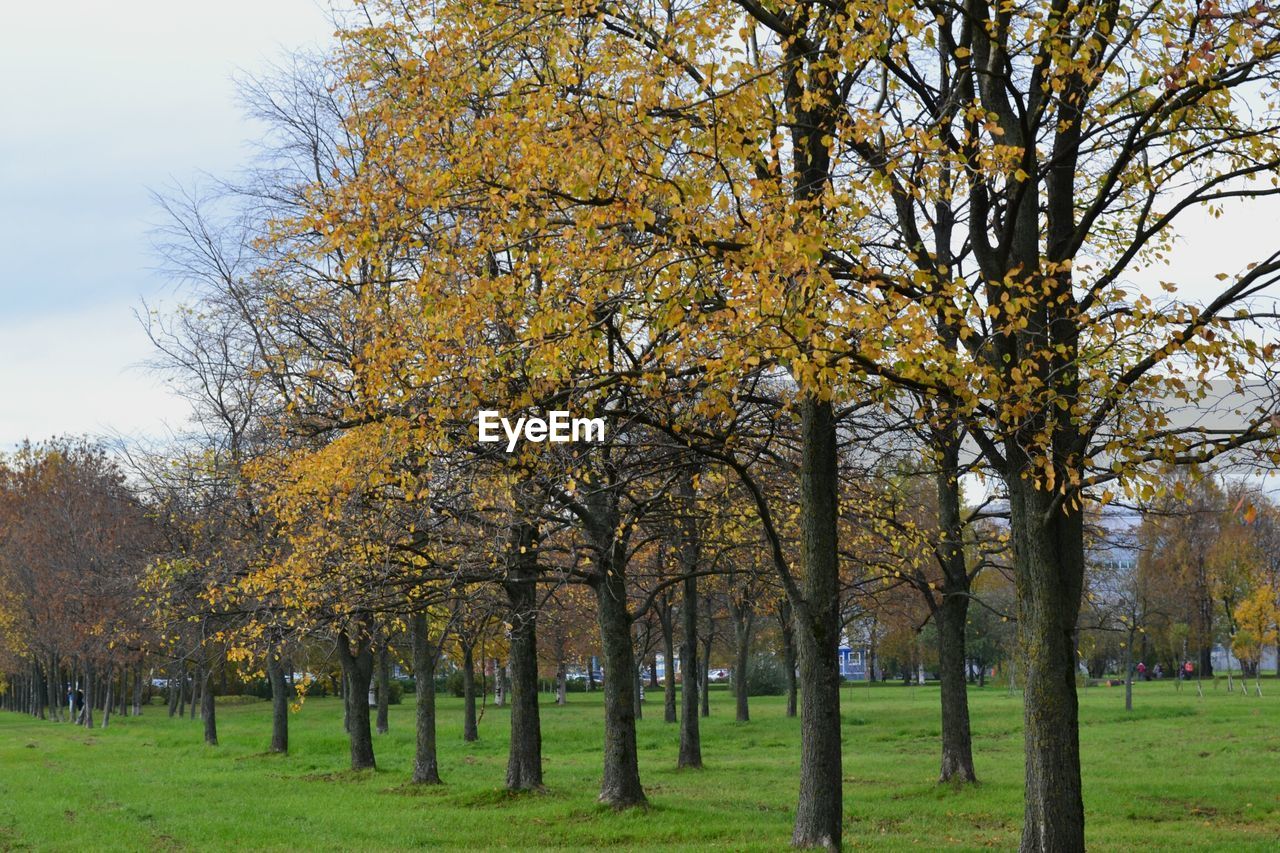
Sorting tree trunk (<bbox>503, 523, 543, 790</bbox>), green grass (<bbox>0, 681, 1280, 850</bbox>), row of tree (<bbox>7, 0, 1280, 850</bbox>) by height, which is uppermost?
row of tree (<bbox>7, 0, 1280, 850</bbox>)

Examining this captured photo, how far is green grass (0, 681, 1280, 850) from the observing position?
15.3m

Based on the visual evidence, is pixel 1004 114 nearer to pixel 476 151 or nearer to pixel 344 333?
pixel 476 151

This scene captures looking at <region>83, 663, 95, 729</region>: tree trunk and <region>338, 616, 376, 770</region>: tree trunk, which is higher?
<region>338, 616, 376, 770</region>: tree trunk

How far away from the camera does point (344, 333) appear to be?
19672 mm

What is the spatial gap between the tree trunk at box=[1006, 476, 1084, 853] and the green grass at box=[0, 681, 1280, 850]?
3119 millimetres

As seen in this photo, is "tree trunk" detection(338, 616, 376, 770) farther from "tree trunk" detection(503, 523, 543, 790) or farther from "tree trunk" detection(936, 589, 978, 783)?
"tree trunk" detection(936, 589, 978, 783)

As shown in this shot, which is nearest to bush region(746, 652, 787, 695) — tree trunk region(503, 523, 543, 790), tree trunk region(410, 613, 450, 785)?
tree trunk region(410, 613, 450, 785)

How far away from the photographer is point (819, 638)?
1244cm

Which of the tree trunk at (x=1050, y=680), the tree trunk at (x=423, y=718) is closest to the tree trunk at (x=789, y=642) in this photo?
the tree trunk at (x=423, y=718)

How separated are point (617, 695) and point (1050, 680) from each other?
8.31 metres

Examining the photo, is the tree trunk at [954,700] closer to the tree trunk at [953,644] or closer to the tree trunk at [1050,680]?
the tree trunk at [953,644]

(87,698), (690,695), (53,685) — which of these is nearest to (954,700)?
(690,695)

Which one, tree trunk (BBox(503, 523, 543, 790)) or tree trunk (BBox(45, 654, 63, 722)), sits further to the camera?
tree trunk (BBox(45, 654, 63, 722))

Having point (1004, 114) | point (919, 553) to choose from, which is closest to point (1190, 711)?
point (919, 553)
